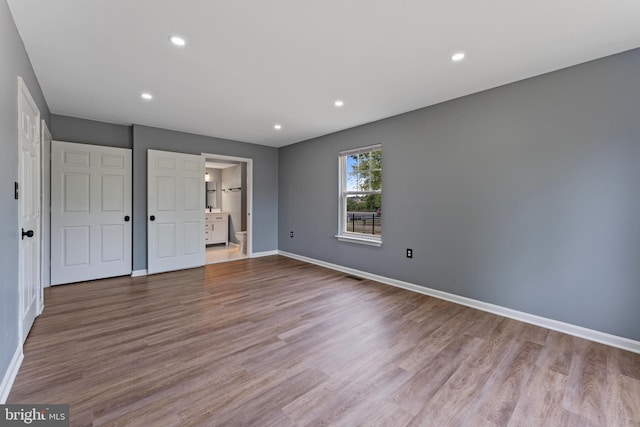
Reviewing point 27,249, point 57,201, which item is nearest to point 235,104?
point 27,249

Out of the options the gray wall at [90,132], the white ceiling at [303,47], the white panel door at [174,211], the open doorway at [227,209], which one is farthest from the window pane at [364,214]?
the gray wall at [90,132]

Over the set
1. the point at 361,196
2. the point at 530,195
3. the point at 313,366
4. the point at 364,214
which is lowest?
the point at 313,366

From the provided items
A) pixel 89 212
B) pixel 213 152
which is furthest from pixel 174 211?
pixel 213 152

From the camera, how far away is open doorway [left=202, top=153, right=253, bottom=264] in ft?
20.7

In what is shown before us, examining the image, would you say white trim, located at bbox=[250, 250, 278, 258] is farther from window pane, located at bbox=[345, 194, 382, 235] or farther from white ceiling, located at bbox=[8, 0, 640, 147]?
white ceiling, located at bbox=[8, 0, 640, 147]

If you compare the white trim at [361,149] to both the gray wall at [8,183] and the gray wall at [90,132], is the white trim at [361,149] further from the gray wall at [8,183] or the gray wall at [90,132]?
the gray wall at [8,183]

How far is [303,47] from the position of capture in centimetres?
224

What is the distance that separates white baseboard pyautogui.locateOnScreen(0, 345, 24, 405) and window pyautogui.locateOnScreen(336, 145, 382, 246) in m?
3.69

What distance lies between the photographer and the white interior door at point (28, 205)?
6.78 ft

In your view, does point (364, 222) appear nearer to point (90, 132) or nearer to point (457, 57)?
point (457, 57)

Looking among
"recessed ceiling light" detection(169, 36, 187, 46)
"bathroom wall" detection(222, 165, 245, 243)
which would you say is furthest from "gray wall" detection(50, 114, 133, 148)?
"recessed ceiling light" detection(169, 36, 187, 46)

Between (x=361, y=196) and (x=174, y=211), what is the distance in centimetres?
314

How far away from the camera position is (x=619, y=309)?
2.27 metres

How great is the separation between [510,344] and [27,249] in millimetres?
4128
